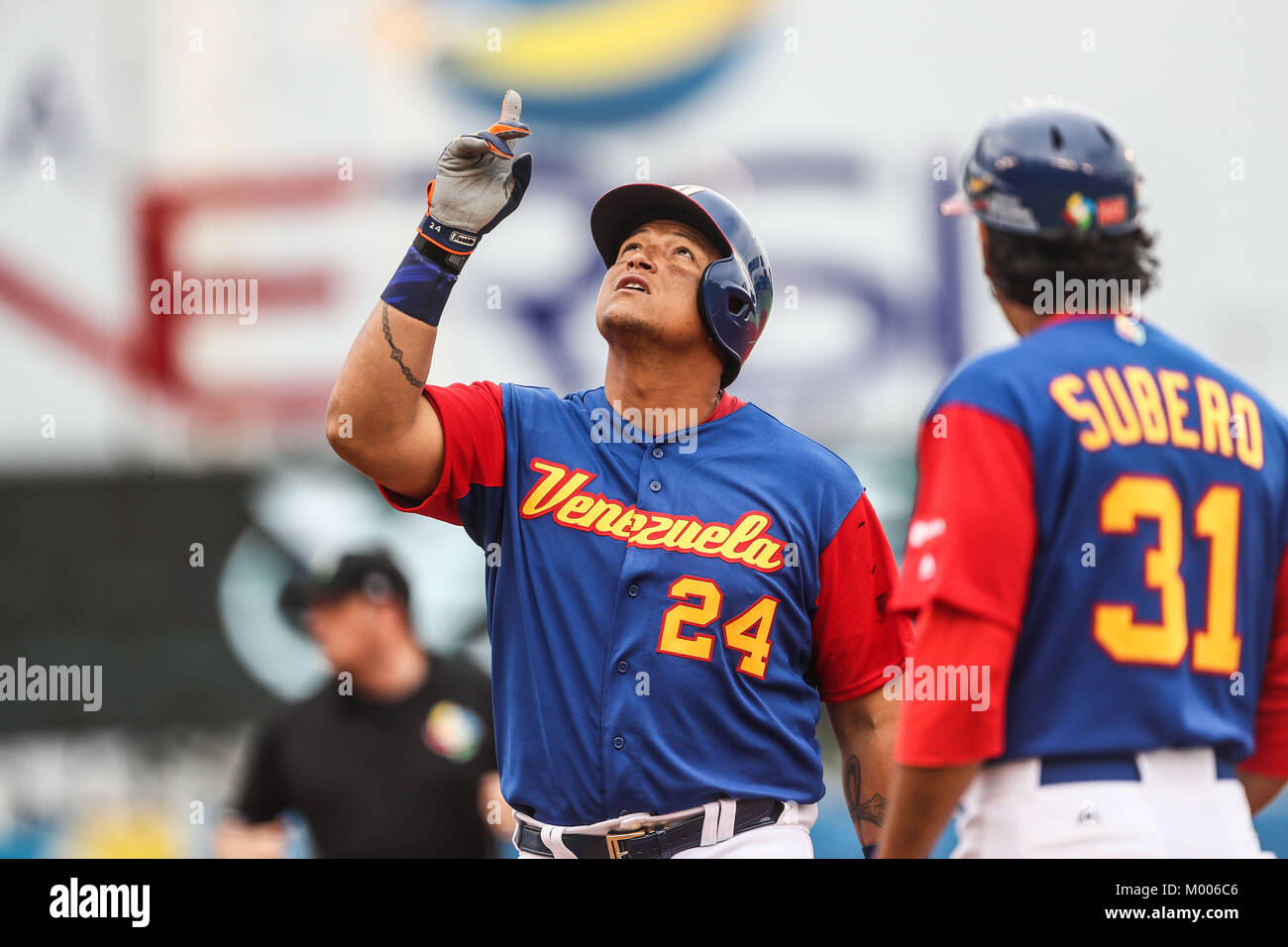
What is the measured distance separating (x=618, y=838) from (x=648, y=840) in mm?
63

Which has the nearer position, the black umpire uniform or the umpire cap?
the black umpire uniform

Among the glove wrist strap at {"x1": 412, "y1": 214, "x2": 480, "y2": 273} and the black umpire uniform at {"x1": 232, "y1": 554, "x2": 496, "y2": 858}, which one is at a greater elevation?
the glove wrist strap at {"x1": 412, "y1": 214, "x2": 480, "y2": 273}

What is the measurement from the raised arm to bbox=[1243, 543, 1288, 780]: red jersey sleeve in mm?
1720

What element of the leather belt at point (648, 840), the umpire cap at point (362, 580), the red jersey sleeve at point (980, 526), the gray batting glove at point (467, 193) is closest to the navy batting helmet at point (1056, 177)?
the red jersey sleeve at point (980, 526)

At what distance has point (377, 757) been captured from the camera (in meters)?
5.11

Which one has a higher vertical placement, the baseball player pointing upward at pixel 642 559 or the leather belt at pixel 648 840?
the baseball player pointing upward at pixel 642 559

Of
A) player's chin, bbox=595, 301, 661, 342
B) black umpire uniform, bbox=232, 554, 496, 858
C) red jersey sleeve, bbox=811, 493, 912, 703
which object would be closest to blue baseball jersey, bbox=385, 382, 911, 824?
red jersey sleeve, bbox=811, 493, 912, 703

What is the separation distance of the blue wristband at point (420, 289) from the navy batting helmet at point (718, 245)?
0.67 metres

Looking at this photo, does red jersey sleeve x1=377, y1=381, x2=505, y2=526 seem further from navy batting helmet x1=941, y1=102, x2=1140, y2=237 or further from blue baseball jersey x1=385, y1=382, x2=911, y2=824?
navy batting helmet x1=941, y1=102, x2=1140, y2=237

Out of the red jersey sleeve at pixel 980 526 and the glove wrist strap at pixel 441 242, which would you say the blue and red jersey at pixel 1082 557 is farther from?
the glove wrist strap at pixel 441 242

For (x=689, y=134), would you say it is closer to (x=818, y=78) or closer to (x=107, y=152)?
(x=818, y=78)

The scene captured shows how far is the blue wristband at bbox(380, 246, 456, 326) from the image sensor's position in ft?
10.1

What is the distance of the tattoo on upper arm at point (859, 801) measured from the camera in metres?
3.38

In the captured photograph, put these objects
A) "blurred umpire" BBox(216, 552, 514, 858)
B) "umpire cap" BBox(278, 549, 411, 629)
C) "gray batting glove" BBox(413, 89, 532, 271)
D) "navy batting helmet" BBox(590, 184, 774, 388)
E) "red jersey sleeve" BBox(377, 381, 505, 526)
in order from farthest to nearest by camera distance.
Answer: "umpire cap" BBox(278, 549, 411, 629), "blurred umpire" BBox(216, 552, 514, 858), "navy batting helmet" BBox(590, 184, 774, 388), "red jersey sleeve" BBox(377, 381, 505, 526), "gray batting glove" BBox(413, 89, 532, 271)
